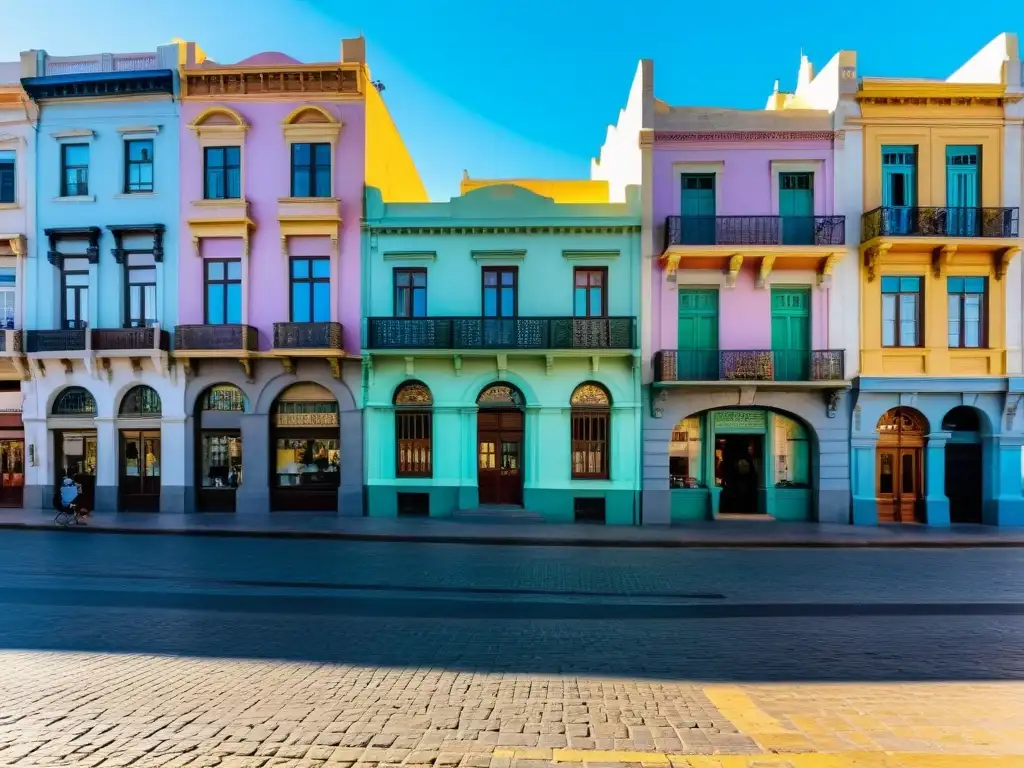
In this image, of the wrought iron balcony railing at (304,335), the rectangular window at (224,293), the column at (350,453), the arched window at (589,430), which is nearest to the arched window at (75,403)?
the rectangular window at (224,293)

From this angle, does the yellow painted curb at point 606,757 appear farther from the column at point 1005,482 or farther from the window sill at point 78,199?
the window sill at point 78,199

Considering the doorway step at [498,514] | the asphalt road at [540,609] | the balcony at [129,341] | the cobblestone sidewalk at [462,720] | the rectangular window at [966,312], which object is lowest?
the doorway step at [498,514]

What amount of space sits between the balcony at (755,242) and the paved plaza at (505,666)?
8.85m

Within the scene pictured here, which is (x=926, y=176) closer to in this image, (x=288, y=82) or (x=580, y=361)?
(x=580, y=361)

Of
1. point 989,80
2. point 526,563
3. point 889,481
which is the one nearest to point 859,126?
point 989,80

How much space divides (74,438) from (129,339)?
3.84 metres

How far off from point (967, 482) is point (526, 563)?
13992mm

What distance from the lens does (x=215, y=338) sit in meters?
17.1

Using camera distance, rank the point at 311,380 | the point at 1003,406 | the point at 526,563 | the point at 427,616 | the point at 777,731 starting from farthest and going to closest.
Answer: the point at 311,380, the point at 1003,406, the point at 526,563, the point at 427,616, the point at 777,731

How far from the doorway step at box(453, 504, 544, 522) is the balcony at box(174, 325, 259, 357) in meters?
7.94

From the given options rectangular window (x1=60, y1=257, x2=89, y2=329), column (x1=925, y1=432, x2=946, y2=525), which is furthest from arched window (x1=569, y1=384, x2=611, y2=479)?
rectangular window (x1=60, y1=257, x2=89, y2=329)

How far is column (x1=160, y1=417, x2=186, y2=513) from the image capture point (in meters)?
17.5

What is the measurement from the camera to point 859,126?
16.5 meters

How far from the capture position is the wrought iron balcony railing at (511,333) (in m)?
16.6
